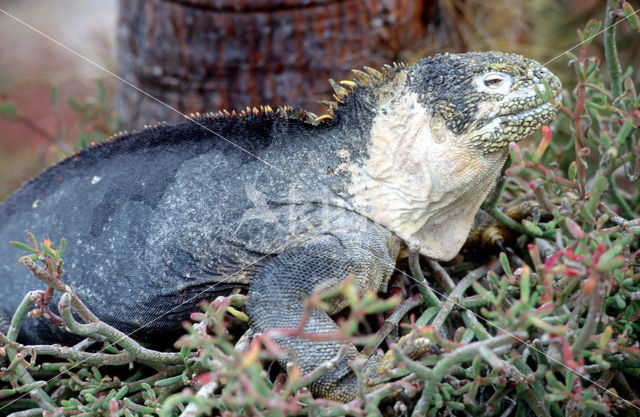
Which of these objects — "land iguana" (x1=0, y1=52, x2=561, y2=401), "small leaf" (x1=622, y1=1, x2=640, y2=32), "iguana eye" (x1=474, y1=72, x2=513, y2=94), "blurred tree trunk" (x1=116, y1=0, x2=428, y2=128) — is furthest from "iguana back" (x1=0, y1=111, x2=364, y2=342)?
"blurred tree trunk" (x1=116, y1=0, x2=428, y2=128)

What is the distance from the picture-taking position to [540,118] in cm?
277

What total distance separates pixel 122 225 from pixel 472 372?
1.64 m

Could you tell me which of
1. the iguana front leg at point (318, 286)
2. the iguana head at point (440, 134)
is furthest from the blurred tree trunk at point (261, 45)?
the iguana front leg at point (318, 286)

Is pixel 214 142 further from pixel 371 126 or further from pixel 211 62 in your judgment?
pixel 211 62

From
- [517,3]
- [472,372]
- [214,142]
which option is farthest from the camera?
[517,3]

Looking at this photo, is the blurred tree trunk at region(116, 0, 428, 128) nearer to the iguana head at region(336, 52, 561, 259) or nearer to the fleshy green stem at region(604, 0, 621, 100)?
the iguana head at region(336, 52, 561, 259)

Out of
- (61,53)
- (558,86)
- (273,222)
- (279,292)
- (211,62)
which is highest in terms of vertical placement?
(61,53)

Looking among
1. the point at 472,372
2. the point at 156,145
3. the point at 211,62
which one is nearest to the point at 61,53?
the point at 211,62

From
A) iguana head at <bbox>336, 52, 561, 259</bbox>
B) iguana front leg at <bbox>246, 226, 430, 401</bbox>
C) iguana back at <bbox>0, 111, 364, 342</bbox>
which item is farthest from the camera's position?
iguana back at <bbox>0, 111, 364, 342</bbox>

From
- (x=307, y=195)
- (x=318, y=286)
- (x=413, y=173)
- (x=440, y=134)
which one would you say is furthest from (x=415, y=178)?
(x=318, y=286)

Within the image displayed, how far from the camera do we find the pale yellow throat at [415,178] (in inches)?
112

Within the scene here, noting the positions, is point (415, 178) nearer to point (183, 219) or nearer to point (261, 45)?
point (183, 219)

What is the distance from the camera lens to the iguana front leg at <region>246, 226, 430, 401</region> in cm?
258

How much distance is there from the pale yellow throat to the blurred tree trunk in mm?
1913
